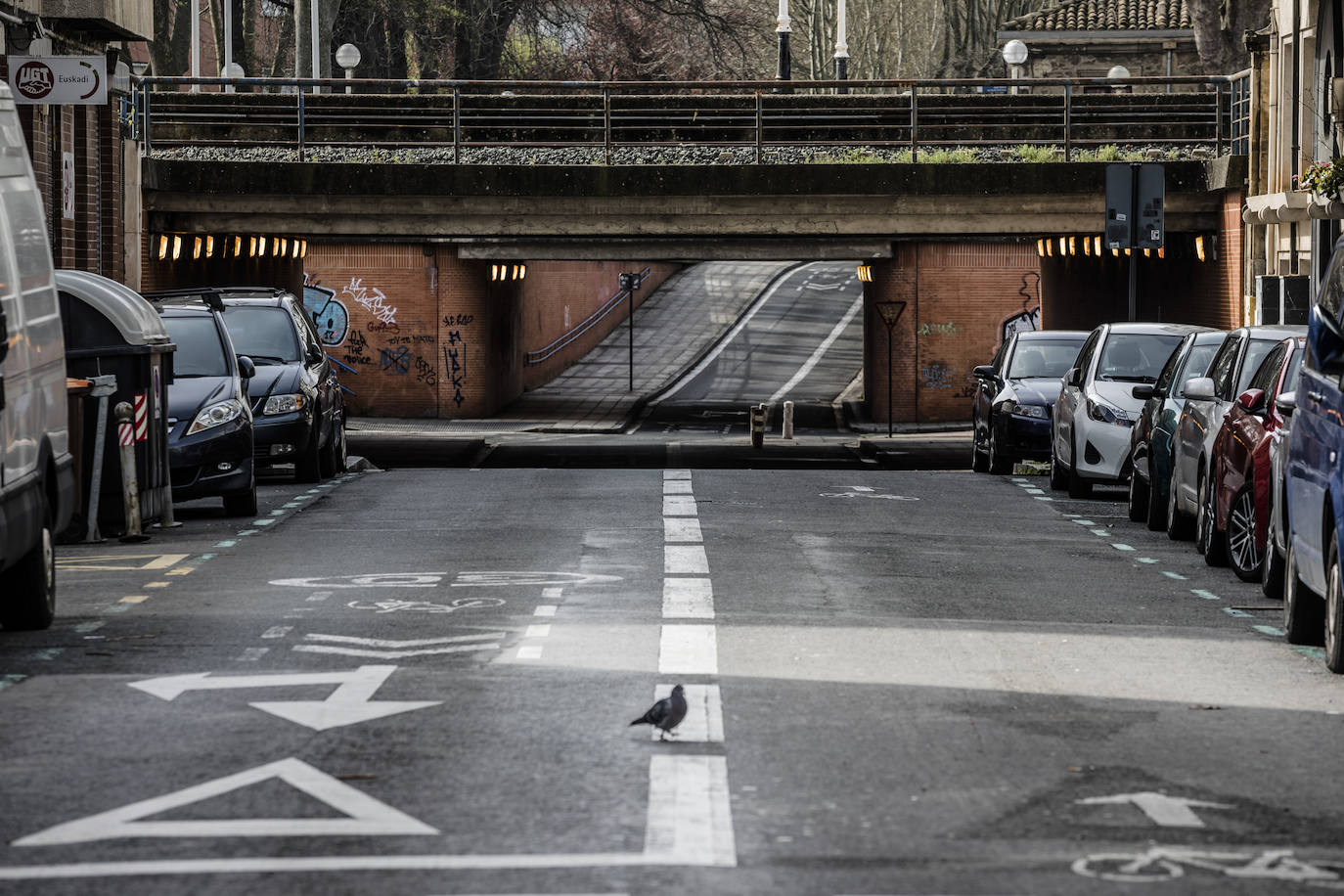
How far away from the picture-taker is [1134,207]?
2616cm

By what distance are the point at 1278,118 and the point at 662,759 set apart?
25679mm

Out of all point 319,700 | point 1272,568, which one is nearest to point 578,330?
point 1272,568

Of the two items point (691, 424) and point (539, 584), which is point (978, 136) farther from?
point (539, 584)

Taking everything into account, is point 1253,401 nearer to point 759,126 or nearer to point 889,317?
point 759,126

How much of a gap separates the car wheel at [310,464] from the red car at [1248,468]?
10669mm

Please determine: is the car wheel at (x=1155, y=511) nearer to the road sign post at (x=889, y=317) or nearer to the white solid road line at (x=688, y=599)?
the white solid road line at (x=688, y=599)

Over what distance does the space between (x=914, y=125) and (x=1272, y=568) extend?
2148cm

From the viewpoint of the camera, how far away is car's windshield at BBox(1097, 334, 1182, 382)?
21.7 m

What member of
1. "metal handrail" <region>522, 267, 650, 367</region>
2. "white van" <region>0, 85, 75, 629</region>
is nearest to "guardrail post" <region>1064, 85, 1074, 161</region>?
"white van" <region>0, 85, 75, 629</region>

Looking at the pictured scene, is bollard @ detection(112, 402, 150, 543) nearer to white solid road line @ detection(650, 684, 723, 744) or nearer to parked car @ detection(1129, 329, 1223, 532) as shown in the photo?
parked car @ detection(1129, 329, 1223, 532)

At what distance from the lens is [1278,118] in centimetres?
3123

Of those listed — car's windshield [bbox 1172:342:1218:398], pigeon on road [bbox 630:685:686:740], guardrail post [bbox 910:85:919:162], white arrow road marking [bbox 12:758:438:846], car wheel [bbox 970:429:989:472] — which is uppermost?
guardrail post [bbox 910:85:919:162]

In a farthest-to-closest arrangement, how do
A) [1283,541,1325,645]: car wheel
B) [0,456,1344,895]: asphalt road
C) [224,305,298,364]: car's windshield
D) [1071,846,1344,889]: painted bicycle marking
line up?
[224,305,298,364]: car's windshield, [1283,541,1325,645]: car wheel, [0,456,1344,895]: asphalt road, [1071,846,1344,889]: painted bicycle marking

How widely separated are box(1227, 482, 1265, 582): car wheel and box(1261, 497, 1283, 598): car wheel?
40 centimetres
